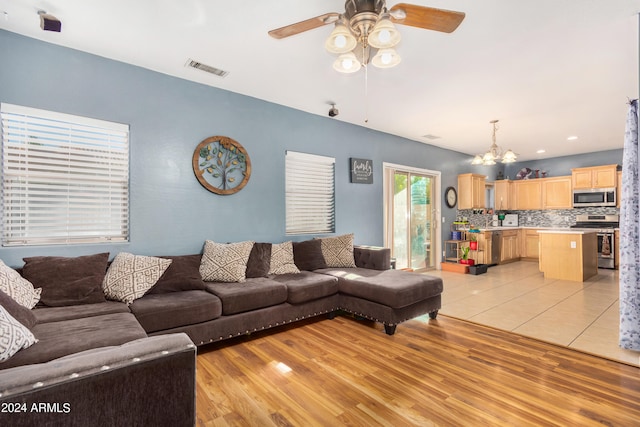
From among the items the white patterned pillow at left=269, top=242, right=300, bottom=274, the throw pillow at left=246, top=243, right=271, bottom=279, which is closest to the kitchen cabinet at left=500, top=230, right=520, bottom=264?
the white patterned pillow at left=269, top=242, right=300, bottom=274

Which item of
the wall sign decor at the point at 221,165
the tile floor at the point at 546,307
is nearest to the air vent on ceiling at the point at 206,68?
the wall sign decor at the point at 221,165

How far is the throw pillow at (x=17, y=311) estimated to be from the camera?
175cm

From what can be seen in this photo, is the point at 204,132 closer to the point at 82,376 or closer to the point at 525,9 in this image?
the point at 82,376

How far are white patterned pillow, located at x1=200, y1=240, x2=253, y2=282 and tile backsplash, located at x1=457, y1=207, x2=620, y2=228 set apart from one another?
584 centimetres

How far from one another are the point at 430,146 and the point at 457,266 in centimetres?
263

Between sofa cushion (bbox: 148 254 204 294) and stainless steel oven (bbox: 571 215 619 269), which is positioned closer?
sofa cushion (bbox: 148 254 204 294)

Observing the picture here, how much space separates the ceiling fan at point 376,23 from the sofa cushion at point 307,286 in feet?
7.37

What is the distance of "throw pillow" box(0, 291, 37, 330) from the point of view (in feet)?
5.74

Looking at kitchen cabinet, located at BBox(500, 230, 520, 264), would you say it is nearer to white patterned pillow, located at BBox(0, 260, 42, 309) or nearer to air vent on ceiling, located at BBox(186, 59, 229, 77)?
air vent on ceiling, located at BBox(186, 59, 229, 77)

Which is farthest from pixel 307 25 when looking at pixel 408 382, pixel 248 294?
pixel 408 382

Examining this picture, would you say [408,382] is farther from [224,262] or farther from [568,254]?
[568,254]

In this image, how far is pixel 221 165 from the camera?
12.1 ft

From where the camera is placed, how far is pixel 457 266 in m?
6.45

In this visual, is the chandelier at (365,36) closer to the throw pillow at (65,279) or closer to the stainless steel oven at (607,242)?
the throw pillow at (65,279)
